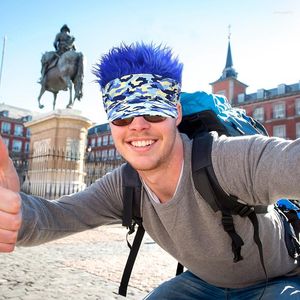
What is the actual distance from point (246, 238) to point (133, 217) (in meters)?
0.63

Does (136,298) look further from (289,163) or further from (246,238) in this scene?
(289,163)

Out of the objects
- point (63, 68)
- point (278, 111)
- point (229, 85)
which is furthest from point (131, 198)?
point (229, 85)

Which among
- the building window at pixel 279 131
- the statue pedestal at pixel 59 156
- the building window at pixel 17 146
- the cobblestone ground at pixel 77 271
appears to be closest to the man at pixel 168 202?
the cobblestone ground at pixel 77 271

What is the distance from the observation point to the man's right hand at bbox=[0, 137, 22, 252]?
46.8 inches

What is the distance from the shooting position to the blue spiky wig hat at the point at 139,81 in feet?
5.52

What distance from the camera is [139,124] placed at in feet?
5.57

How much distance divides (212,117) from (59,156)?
1064cm

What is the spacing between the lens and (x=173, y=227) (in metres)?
1.67

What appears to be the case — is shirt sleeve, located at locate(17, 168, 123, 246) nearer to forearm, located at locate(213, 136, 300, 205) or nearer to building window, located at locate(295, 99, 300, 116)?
forearm, located at locate(213, 136, 300, 205)

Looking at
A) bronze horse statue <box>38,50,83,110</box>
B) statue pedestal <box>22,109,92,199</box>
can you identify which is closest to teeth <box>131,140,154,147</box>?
statue pedestal <box>22,109,92,199</box>

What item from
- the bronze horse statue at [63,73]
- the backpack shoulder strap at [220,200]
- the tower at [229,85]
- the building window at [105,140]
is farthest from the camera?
the building window at [105,140]

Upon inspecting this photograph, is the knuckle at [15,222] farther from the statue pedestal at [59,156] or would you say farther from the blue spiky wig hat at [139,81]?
the statue pedestal at [59,156]

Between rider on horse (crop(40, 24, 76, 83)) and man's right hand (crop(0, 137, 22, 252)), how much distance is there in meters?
12.4

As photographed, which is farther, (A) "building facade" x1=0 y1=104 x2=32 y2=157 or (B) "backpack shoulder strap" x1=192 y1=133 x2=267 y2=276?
(A) "building facade" x1=0 y1=104 x2=32 y2=157
